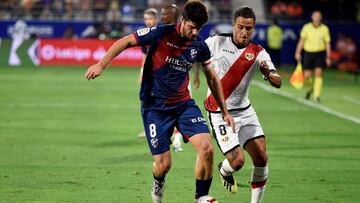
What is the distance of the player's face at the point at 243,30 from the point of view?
9.73 metres

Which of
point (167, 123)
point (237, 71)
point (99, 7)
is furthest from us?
point (99, 7)

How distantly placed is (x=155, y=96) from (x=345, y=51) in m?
29.2

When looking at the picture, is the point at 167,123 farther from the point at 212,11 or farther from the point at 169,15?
the point at 212,11

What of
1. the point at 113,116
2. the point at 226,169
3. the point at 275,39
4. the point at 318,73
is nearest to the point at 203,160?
the point at 226,169

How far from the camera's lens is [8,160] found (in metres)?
13.3

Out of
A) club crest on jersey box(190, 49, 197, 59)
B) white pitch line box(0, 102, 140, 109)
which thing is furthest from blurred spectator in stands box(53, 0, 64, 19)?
club crest on jersey box(190, 49, 197, 59)

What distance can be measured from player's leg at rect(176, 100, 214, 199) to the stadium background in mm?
1348

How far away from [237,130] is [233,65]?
777 millimetres

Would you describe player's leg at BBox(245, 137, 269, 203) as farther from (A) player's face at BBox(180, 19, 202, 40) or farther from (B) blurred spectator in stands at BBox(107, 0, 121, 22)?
(B) blurred spectator in stands at BBox(107, 0, 121, 22)

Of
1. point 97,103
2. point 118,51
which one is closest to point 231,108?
point 118,51

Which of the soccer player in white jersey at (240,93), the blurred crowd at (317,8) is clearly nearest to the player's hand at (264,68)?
the soccer player in white jersey at (240,93)

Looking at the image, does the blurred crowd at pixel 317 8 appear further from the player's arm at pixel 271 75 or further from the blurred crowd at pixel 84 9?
the player's arm at pixel 271 75

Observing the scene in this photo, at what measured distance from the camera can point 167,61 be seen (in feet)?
29.9

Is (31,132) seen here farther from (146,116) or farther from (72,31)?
(72,31)
